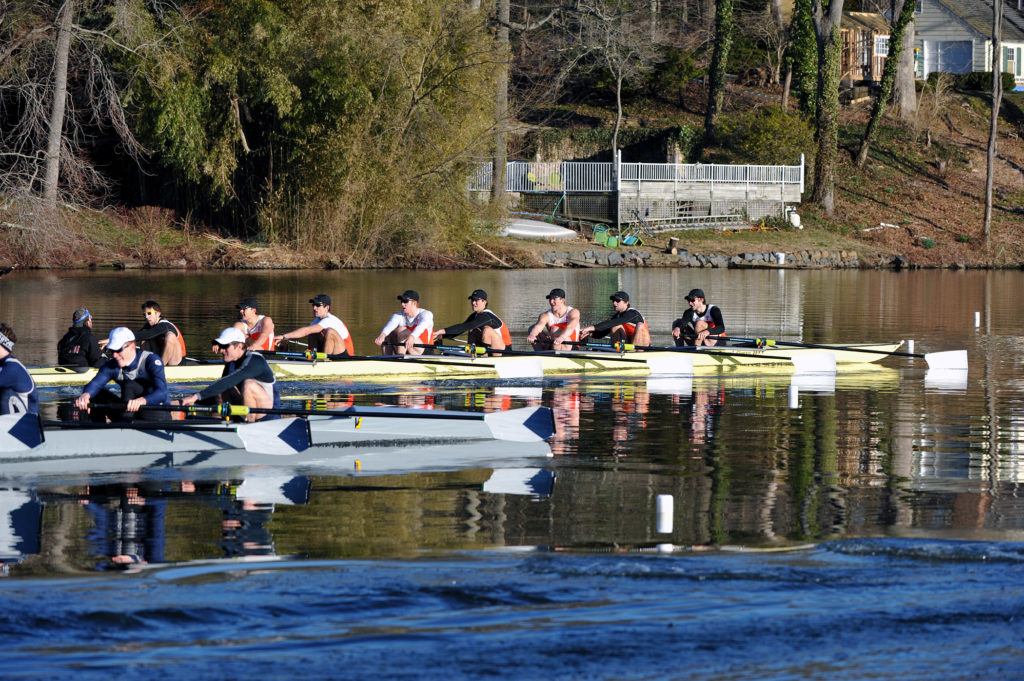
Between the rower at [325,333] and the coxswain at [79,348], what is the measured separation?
249cm

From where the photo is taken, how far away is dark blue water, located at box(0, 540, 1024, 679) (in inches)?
289

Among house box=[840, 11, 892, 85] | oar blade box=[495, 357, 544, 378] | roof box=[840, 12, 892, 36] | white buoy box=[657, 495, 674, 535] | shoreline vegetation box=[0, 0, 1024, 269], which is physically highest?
roof box=[840, 12, 892, 36]

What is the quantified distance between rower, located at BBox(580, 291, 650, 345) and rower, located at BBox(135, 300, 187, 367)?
6.46m

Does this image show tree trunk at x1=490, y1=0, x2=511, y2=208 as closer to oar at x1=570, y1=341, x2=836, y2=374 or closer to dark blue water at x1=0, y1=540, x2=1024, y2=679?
oar at x1=570, y1=341, x2=836, y2=374

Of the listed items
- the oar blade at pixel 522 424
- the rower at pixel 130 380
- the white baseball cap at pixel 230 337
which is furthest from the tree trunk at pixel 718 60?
the rower at pixel 130 380

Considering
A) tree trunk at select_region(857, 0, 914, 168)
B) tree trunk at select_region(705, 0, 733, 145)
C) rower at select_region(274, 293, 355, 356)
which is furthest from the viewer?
tree trunk at select_region(705, 0, 733, 145)

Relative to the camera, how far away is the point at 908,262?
51969 mm

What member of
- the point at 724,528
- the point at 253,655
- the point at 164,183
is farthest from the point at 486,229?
the point at 253,655

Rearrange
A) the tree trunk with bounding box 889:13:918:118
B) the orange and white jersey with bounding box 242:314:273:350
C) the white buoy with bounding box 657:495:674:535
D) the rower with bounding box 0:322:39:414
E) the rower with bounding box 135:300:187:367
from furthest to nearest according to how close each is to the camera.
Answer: the tree trunk with bounding box 889:13:918:118 < the orange and white jersey with bounding box 242:314:273:350 < the rower with bounding box 135:300:187:367 < the rower with bounding box 0:322:39:414 < the white buoy with bounding box 657:495:674:535

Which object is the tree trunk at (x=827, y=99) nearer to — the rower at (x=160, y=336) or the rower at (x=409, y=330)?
the rower at (x=409, y=330)

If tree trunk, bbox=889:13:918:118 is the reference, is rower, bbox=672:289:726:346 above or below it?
below

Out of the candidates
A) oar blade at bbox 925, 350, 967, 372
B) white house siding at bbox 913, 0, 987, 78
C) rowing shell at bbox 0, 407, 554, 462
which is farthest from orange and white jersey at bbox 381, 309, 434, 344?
white house siding at bbox 913, 0, 987, 78

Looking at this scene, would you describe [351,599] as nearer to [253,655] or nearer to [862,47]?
[253,655]

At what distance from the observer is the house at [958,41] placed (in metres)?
72.3
